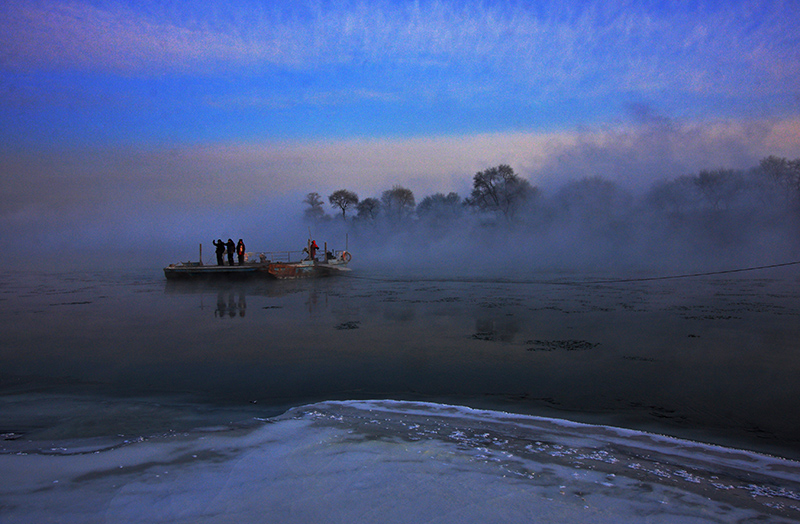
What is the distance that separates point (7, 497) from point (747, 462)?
22.2ft

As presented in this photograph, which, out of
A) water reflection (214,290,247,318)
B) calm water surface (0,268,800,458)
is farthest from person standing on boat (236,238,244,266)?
calm water surface (0,268,800,458)

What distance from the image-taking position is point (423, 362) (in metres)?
10.2

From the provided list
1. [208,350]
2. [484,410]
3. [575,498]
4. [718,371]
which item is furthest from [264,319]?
[575,498]

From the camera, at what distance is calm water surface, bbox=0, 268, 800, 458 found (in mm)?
6855

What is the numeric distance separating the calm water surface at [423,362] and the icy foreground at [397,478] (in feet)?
3.68

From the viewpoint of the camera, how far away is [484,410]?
6.89 m

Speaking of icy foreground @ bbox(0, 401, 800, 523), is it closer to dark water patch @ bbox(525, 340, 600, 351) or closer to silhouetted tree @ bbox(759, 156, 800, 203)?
dark water patch @ bbox(525, 340, 600, 351)

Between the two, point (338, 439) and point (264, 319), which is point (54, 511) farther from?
point (264, 319)

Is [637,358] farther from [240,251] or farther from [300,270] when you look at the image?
[240,251]

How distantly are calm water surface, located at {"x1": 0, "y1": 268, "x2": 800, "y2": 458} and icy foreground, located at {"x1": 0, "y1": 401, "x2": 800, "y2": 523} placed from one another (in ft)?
3.68

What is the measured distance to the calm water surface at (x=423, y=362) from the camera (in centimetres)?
686

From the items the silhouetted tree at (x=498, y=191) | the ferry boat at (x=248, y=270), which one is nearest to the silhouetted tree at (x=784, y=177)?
the silhouetted tree at (x=498, y=191)

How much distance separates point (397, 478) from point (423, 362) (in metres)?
6.03

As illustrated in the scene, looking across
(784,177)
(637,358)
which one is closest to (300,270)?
(637,358)
